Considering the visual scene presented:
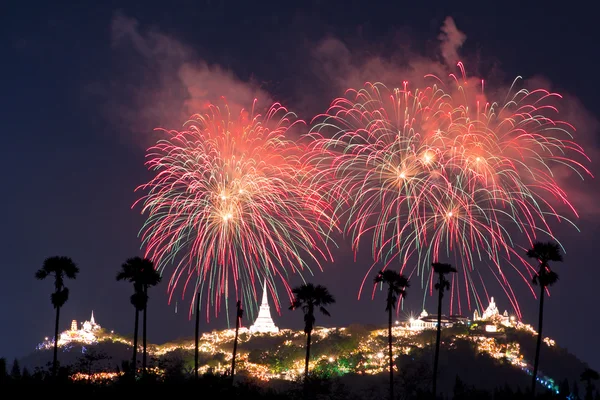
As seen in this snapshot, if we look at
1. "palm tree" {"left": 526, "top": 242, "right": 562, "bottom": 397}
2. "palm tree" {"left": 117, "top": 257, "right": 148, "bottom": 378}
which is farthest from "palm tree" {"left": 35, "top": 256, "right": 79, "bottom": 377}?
"palm tree" {"left": 526, "top": 242, "right": 562, "bottom": 397}

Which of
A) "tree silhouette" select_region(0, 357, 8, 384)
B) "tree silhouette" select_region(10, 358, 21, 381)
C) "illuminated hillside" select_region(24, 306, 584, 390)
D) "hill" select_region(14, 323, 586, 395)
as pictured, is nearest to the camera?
"tree silhouette" select_region(0, 357, 8, 384)

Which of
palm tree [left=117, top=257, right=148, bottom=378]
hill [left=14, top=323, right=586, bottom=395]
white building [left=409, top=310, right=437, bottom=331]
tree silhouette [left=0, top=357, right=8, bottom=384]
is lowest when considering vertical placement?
hill [left=14, top=323, right=586, bottom=395]

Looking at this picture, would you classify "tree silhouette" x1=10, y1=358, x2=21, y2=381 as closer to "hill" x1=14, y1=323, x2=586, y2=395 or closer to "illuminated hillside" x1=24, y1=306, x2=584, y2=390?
"hill" x1=14, y1=323, x2=586, y2=395

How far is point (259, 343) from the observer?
7215 inches

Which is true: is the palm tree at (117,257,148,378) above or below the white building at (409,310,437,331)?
above

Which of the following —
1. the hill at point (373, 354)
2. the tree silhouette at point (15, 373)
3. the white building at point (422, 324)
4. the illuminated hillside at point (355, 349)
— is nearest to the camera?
the tree silhouette at point (15, 373)

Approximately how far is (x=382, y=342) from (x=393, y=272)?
98877 millimetres

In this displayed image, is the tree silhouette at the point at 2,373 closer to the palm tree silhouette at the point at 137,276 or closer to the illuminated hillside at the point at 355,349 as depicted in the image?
the palm tree silhouette at the point at 137,276

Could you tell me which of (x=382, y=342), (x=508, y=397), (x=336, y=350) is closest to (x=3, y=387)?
(x=508, y=397)

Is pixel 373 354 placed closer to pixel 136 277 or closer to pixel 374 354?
pixel 374 354

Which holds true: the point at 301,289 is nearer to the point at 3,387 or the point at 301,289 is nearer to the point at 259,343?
the point at 3,387

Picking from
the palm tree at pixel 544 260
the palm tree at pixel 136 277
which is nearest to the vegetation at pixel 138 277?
the palm tree at pixel 136 277

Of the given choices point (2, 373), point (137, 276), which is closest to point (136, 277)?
point (137, 276)

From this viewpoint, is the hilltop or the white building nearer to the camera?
the hilltop
